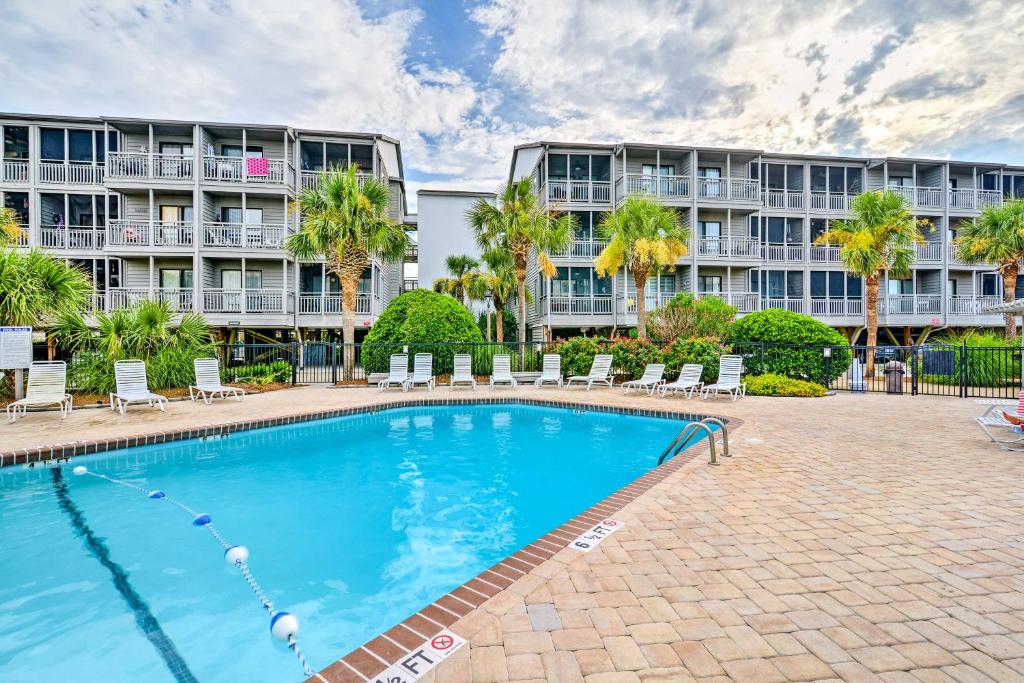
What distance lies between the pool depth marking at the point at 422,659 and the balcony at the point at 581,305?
782 inches

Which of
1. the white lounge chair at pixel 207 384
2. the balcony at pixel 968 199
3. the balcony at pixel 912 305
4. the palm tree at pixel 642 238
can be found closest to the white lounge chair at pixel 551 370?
the palm tree at pixel 642 238

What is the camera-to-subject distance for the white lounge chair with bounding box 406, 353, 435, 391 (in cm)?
1471

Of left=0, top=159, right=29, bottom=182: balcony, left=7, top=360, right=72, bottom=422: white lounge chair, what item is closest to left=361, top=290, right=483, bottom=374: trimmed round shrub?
left=7, top=360, right=72, bottom=422: white lounge chair

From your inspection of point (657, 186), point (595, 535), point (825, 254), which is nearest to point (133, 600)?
point (595, 535)

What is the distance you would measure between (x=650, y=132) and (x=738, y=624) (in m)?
24.9

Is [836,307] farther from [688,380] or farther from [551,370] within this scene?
[551,370]

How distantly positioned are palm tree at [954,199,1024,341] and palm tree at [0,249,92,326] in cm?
2887

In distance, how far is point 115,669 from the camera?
295 cm

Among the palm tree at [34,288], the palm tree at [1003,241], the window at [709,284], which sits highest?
the palm tree at [1003,241]

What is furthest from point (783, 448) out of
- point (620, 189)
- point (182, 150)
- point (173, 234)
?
point (182, 150)

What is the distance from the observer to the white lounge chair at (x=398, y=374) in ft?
47.2

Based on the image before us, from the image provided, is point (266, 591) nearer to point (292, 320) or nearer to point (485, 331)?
point (292, 320)

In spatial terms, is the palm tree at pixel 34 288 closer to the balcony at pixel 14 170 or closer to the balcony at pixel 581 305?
the balcony at pixel 14 170

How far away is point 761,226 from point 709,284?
15.4 ft
